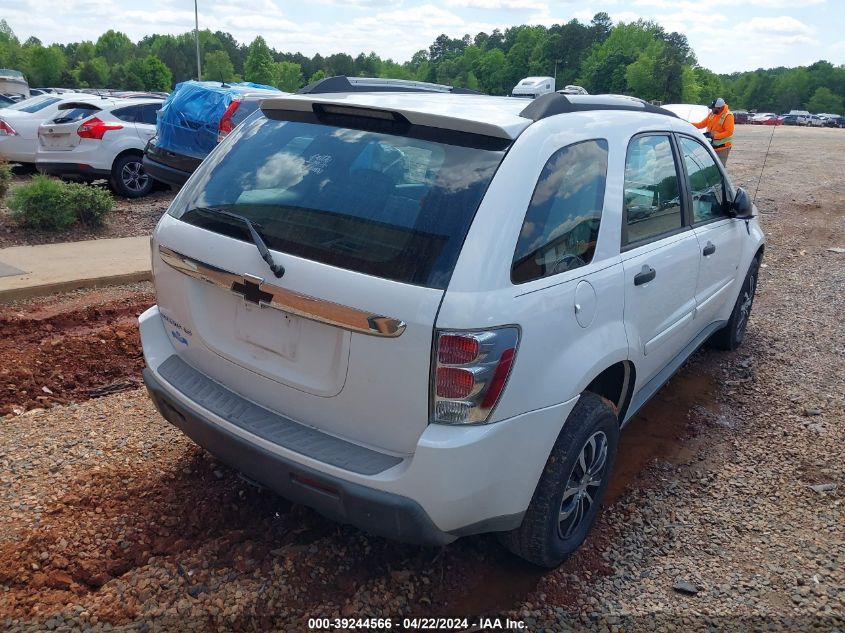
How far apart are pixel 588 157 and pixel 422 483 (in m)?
1.57

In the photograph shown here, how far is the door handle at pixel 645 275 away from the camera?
3167 millimetres

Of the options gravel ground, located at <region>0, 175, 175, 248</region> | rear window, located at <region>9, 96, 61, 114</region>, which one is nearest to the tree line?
rear window, located at <region>9, 96, 61, 114</region>

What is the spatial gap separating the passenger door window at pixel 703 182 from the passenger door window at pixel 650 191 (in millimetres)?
267

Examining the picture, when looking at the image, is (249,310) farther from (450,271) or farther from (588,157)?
(588,157)

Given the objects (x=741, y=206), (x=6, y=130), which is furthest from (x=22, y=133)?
(x=741, y=206)

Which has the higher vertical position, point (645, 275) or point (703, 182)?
point (703, 182)

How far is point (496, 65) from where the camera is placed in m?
101

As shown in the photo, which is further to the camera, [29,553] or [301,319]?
[29,553]

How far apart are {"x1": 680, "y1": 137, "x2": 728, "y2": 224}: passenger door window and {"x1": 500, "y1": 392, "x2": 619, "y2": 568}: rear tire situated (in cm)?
168

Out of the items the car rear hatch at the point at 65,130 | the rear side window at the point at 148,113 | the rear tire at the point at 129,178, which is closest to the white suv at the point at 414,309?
the rear tire at the point at 129,178

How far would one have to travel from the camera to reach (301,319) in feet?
8.32

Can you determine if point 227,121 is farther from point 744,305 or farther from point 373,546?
point 373,546

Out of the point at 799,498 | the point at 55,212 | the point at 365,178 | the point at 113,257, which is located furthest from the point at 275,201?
the point at 55,212

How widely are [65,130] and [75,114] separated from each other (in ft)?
1.55
